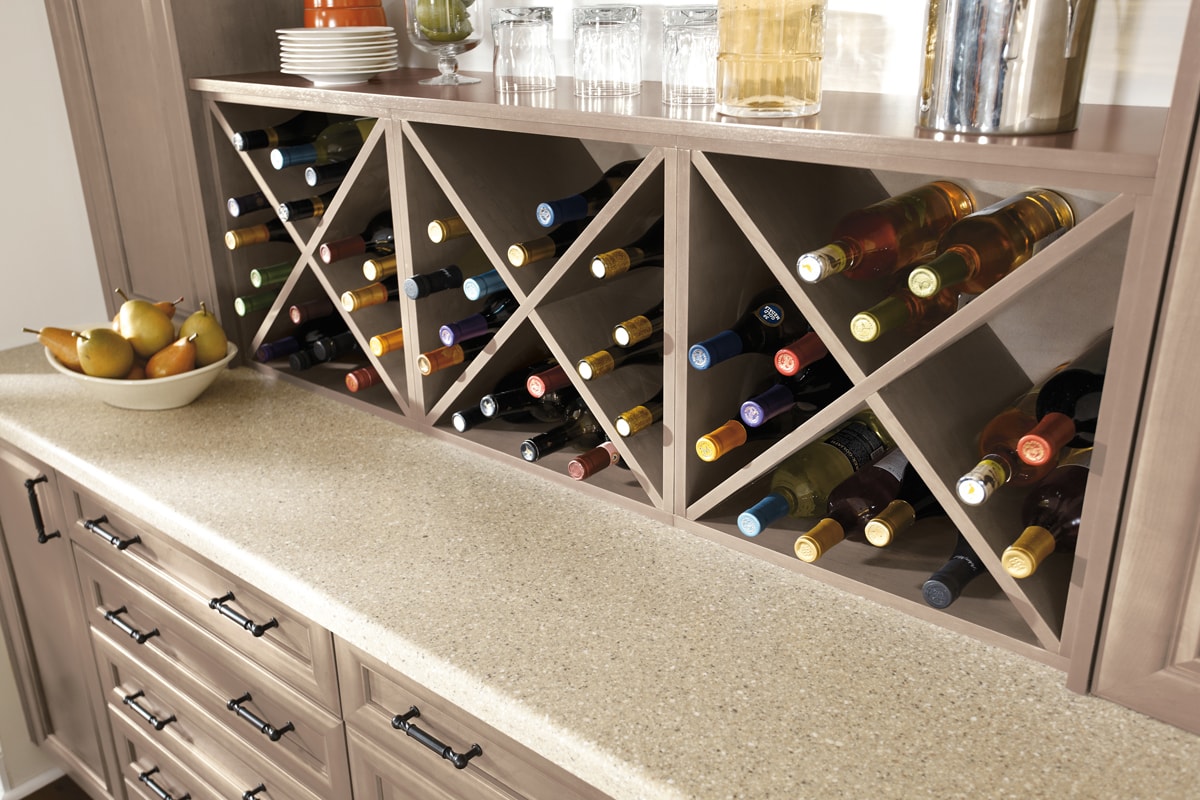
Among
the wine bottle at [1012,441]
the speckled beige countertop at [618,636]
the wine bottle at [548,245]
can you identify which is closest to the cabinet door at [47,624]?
the speckled beige countertop at [618,636]

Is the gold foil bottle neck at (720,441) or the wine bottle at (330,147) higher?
the wine bottle at (330,147)

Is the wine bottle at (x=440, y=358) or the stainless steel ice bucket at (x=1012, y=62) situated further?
the wine bottle at (x=440, y=358)

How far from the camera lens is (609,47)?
3.82 feet

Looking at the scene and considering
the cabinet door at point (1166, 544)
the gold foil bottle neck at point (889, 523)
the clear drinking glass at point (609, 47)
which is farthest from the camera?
the clear drinking glass at point (609, 47)

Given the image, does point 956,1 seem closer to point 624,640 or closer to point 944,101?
point 944,101

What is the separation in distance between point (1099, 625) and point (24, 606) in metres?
1.82

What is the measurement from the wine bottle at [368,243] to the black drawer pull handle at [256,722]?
621 mm

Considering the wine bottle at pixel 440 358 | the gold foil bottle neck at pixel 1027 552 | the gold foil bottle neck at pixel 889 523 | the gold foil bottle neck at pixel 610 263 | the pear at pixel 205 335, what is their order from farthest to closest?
the pear at pixel 205 335 → the wine bottle at pixel 440 358 → the gold foil bottle neck at pixel 610 263 → the gold foil bottle neck at pixel 889 523 → the gold foil bottle neck at pixel 1027 552

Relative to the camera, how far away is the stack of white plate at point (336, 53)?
1.32 meters

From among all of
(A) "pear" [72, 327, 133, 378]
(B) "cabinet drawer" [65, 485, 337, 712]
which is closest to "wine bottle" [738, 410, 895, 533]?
(B) "cabinet drawer" [65, 485, 337, 712]

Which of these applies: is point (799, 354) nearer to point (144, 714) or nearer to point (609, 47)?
point (609, 47)

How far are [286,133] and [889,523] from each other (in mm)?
1090

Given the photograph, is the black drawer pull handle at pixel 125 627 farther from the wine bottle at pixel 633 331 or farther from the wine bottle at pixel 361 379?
the wine bottle at pixel 633 331

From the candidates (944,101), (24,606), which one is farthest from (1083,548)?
(24,606)
